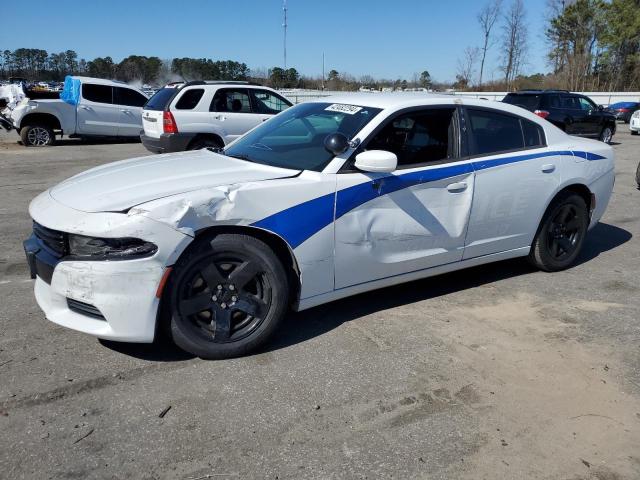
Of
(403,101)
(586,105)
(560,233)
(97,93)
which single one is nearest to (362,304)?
(403,101)

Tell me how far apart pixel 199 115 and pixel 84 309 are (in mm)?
8047

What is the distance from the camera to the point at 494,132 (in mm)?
4480

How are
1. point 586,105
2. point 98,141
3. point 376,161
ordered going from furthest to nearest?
point 98,141, point 586,105, point 376,161

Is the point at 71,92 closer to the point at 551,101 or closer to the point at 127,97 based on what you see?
the point at 127,97

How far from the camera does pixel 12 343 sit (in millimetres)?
3473

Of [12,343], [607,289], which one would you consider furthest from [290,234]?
[607,289]

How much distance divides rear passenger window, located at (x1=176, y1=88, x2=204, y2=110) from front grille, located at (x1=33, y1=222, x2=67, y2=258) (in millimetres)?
7654

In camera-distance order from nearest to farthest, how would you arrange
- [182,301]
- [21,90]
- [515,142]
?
[182,301] < [515,142] < [21,90]

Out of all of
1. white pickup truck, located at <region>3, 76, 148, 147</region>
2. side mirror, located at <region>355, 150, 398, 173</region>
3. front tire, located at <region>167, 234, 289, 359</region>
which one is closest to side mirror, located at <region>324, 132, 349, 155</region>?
side mirror, located at <region>355, 150, 398, 173</region>

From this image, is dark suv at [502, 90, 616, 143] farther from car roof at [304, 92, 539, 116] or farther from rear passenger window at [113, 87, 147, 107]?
car roof at [304, 92, 539, 116]

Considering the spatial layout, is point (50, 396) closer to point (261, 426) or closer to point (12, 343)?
point (12, 343)

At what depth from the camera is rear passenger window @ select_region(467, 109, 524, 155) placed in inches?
170

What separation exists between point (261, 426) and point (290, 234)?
45.8 inches

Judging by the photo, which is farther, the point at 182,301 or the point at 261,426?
the point at 182,301
